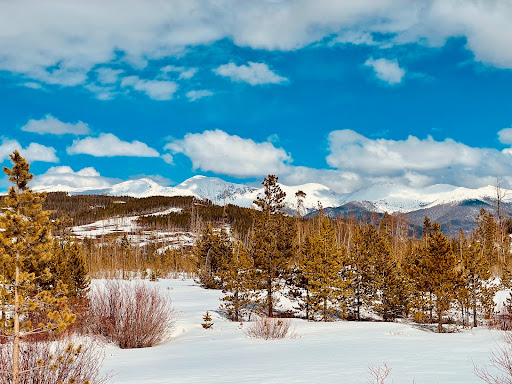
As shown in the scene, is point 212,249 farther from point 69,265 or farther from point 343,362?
point 343,362

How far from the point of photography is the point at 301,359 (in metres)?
10.8

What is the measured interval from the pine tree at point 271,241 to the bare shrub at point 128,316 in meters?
11.5

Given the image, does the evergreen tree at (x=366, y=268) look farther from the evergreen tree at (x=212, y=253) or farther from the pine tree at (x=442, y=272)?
the evergreen tree at (x=212, y=253)

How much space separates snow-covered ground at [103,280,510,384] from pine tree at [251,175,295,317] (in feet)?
27.2

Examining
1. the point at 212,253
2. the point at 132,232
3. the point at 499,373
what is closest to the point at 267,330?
the point at 499,373

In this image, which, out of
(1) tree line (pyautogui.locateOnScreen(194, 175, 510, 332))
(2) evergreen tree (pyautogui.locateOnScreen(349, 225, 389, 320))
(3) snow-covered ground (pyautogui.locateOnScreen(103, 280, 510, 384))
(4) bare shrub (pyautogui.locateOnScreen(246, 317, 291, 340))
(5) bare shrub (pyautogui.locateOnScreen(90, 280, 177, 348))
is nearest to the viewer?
(3) snow-covered ground (pyautogui.locateOnScreen(103, 280, 510, 384))

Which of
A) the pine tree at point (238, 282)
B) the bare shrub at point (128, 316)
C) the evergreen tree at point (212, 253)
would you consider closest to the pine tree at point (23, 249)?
the bare shrub at point (128, 316)

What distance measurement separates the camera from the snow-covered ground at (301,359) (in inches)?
335

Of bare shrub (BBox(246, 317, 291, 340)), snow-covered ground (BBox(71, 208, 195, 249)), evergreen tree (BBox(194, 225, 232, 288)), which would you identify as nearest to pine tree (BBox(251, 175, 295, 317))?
bare shrub (BBox(246, 317, 291, 340))

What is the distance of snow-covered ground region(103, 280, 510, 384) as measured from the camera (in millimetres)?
8508

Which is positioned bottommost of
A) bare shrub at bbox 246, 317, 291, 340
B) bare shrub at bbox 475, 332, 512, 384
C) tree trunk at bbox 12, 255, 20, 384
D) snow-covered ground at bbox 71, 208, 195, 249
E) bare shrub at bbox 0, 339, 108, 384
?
bare shrub at bbox 246, 317, 291, 340

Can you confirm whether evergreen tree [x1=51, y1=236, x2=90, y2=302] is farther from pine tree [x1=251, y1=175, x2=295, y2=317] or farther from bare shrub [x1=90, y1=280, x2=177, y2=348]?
pine tree [x1=251, y1=175, x2=295, y2=317]

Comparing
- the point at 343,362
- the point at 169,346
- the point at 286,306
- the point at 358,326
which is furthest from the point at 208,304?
the point at 343,362

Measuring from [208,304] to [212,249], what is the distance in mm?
13434
